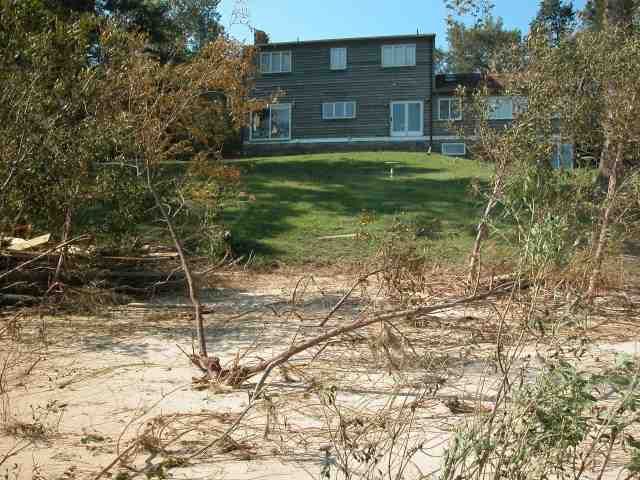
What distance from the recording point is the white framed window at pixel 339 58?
35.7m

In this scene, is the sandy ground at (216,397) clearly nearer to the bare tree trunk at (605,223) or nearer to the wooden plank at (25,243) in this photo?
the bare tree trunk at (605,223)

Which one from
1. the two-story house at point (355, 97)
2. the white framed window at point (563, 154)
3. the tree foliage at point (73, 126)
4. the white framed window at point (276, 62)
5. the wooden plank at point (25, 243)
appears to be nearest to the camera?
the tree foliage at point (73, 126)

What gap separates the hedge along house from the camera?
1374 inches

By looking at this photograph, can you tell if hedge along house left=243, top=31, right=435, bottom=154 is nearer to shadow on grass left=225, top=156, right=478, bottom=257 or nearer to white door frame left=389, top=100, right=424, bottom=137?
white door frame left=389, top=100, right=424, bottom=137

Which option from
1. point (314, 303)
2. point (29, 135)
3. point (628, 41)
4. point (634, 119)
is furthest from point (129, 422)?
point (628, 41)

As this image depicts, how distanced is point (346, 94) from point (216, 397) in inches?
1251

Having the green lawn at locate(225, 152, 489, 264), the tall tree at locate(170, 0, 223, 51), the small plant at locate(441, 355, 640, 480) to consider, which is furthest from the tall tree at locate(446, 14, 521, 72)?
the small plant at locate(441, 355, 640, 480)

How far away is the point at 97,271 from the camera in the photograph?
376 inches

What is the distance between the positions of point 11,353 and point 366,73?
102 feet

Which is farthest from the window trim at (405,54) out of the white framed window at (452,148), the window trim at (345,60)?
the white framed window at (452,148)

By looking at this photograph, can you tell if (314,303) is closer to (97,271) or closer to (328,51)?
(97,271)

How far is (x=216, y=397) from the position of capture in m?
5.39

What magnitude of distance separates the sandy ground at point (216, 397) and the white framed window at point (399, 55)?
28.1m

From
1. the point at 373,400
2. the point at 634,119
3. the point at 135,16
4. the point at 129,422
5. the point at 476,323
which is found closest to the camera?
the point at 129,422
